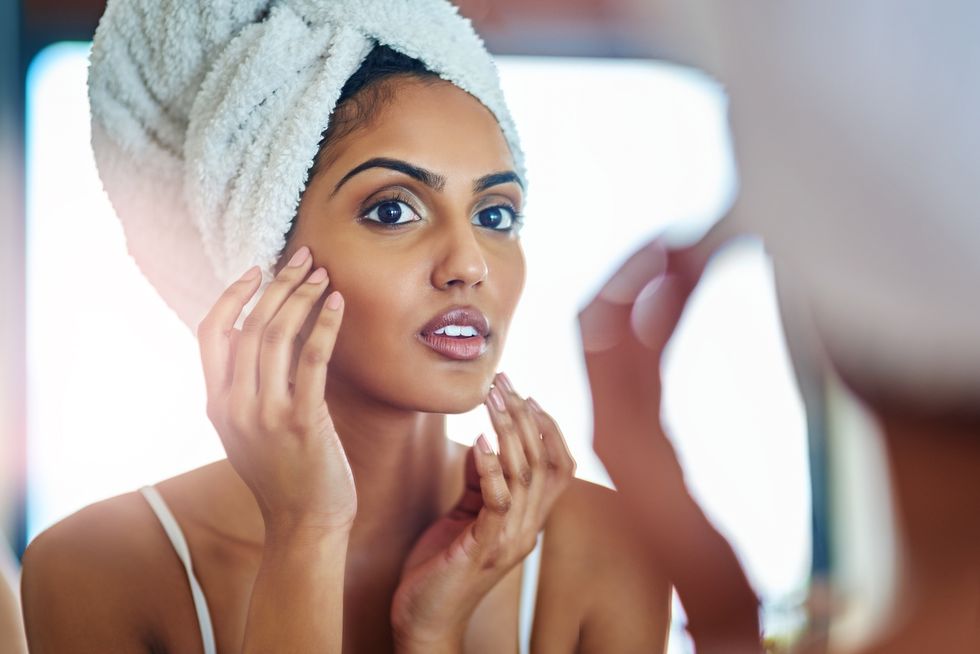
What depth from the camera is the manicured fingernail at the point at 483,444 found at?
23.7 inches

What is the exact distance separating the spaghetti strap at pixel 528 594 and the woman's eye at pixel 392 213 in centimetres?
26

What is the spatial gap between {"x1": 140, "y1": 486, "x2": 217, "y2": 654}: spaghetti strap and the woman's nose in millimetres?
259

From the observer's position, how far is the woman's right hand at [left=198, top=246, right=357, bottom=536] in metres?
0.55

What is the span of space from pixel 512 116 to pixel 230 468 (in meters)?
0.34

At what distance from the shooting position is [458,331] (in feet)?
1.94

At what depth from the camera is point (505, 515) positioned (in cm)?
62

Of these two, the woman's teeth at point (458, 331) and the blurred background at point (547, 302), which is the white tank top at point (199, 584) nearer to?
the blurred background at point (547, 302)

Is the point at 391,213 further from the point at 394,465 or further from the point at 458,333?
the point at 394,465

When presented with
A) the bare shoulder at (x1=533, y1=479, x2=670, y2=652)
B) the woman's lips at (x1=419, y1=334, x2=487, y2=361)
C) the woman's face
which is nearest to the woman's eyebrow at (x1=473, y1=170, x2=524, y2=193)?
the woman's face

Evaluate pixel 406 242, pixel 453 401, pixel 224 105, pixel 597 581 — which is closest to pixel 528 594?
pixel 597 581

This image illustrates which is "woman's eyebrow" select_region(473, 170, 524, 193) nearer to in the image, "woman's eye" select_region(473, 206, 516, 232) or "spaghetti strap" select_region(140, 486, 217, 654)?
"woman's eye" select_region(473, 206, 516, 232)

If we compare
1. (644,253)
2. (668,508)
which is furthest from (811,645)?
(644,253)

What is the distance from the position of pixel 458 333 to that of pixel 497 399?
7 cm

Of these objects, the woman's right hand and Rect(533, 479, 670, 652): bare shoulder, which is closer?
the woman's right hand
